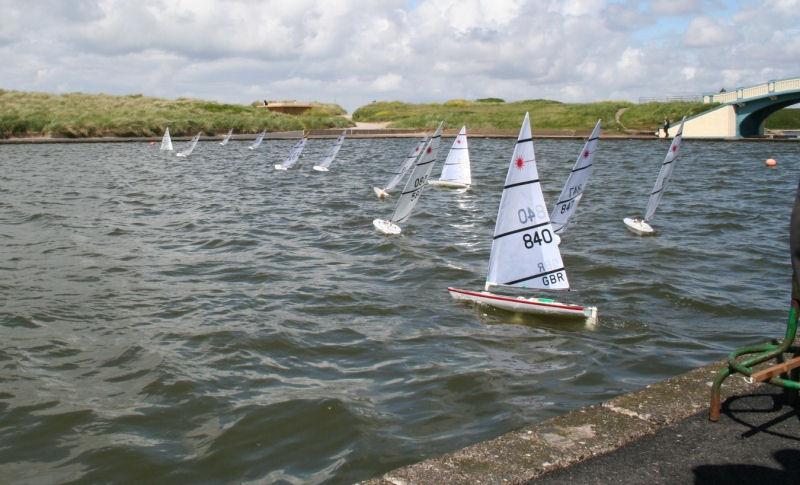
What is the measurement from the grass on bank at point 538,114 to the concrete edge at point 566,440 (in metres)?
81.2

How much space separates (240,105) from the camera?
119 metres

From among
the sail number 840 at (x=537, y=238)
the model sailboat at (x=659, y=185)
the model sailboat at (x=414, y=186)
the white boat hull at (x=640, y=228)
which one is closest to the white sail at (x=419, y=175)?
the model sailboat at (x=414, y=186)

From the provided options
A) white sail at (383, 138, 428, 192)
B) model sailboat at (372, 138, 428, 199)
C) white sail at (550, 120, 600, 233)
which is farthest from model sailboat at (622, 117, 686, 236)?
model sailboat at (372, 138, 428, 199)

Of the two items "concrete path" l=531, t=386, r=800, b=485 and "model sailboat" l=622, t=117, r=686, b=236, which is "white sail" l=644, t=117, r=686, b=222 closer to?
"model sailboat" l=622, t=117, r=686, b=236

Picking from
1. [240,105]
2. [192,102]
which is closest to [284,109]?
[240,105]

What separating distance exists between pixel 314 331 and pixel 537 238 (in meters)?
4.19

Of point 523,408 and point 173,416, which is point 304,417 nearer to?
point 173,416

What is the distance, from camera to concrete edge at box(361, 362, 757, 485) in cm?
536

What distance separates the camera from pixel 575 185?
18.9 m

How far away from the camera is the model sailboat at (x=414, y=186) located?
20734 mm

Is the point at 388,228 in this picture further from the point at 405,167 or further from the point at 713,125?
the point at 713,125

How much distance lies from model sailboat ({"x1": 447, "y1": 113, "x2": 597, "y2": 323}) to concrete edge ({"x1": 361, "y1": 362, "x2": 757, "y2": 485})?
18.5 ft

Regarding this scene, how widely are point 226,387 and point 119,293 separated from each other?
6.10m

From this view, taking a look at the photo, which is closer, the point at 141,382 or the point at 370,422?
the point at 370,422
